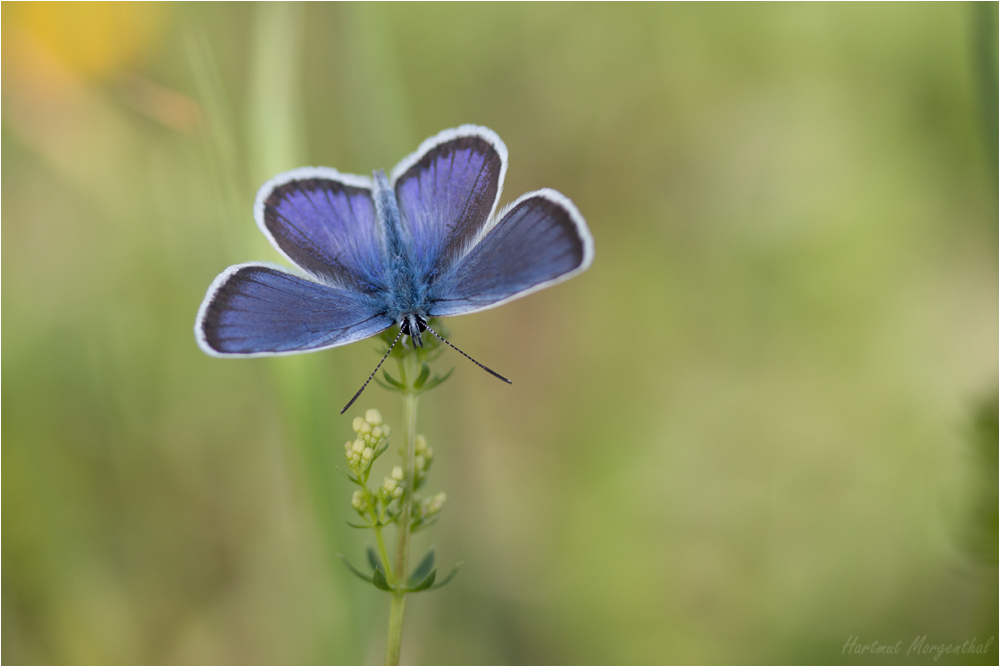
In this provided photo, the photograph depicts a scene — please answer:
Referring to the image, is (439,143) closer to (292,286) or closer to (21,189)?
(292,286)

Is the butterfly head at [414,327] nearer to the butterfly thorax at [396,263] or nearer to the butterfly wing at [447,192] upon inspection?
the butterfly thorax at [396,263]

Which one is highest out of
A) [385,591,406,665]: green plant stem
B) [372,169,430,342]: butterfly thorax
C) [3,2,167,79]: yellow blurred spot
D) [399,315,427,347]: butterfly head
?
[3,2,167,79]: yellow blurred spot

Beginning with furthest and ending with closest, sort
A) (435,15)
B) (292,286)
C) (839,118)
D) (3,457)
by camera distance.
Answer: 1. (435,15)
2. (839,118)
3. (3,457)
4. (292,286)

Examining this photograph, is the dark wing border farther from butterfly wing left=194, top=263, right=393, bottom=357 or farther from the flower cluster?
the flower cluster

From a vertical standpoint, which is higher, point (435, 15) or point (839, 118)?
point (435, 15)

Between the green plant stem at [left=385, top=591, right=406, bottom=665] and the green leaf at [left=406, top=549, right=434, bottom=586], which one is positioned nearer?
the green plant stem at [left=385, top=591, right=406, bottom=665]

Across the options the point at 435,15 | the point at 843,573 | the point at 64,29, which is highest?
the point at 435,15

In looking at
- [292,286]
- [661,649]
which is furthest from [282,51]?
[661,649]

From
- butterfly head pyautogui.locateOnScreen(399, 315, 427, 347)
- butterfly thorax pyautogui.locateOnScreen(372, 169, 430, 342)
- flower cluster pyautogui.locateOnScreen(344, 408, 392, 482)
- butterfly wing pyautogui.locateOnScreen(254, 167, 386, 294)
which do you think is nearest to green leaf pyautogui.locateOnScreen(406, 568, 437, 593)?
flower cluster pyautogui.locateOnScreen(344, 408, 392, 482)
